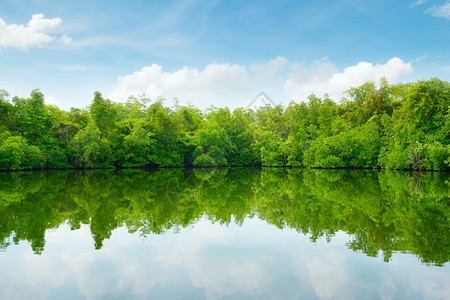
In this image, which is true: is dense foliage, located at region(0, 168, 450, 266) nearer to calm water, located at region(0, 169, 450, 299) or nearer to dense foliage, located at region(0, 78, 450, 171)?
calm water, located at region(0, 169, 450, 299)

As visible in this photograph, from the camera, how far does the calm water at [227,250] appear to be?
170 inches

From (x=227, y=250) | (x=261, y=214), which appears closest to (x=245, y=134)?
(x=261, y=214)

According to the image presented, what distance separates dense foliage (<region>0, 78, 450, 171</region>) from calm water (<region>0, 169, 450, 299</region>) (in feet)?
66.3

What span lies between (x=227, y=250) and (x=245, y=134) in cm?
4089

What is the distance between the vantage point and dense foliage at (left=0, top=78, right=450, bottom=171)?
27812 mm

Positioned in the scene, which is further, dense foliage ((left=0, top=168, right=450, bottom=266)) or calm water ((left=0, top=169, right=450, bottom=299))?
dense foliage ((left=0, top=168, right=450, bottom=266))

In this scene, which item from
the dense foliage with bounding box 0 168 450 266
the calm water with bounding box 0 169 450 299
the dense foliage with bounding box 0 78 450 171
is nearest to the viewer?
the calm water with bounding box 0 169 450 299

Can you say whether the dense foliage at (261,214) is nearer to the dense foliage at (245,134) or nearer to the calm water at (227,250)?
the calm water at (227,250)

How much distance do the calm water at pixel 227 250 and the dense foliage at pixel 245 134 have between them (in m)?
20.2

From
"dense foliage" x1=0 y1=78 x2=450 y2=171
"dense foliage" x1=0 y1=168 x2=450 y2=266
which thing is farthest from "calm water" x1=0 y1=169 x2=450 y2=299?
"dense foliage" x1=0 y1=78 x2=450 y2=171

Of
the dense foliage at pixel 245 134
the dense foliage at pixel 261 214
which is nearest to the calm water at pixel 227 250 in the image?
the dense foliage at pixel 261 214

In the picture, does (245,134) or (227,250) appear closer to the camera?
(227,250)

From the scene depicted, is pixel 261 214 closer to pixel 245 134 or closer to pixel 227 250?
pixel 227 250

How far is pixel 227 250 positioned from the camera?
6066 millimetres
